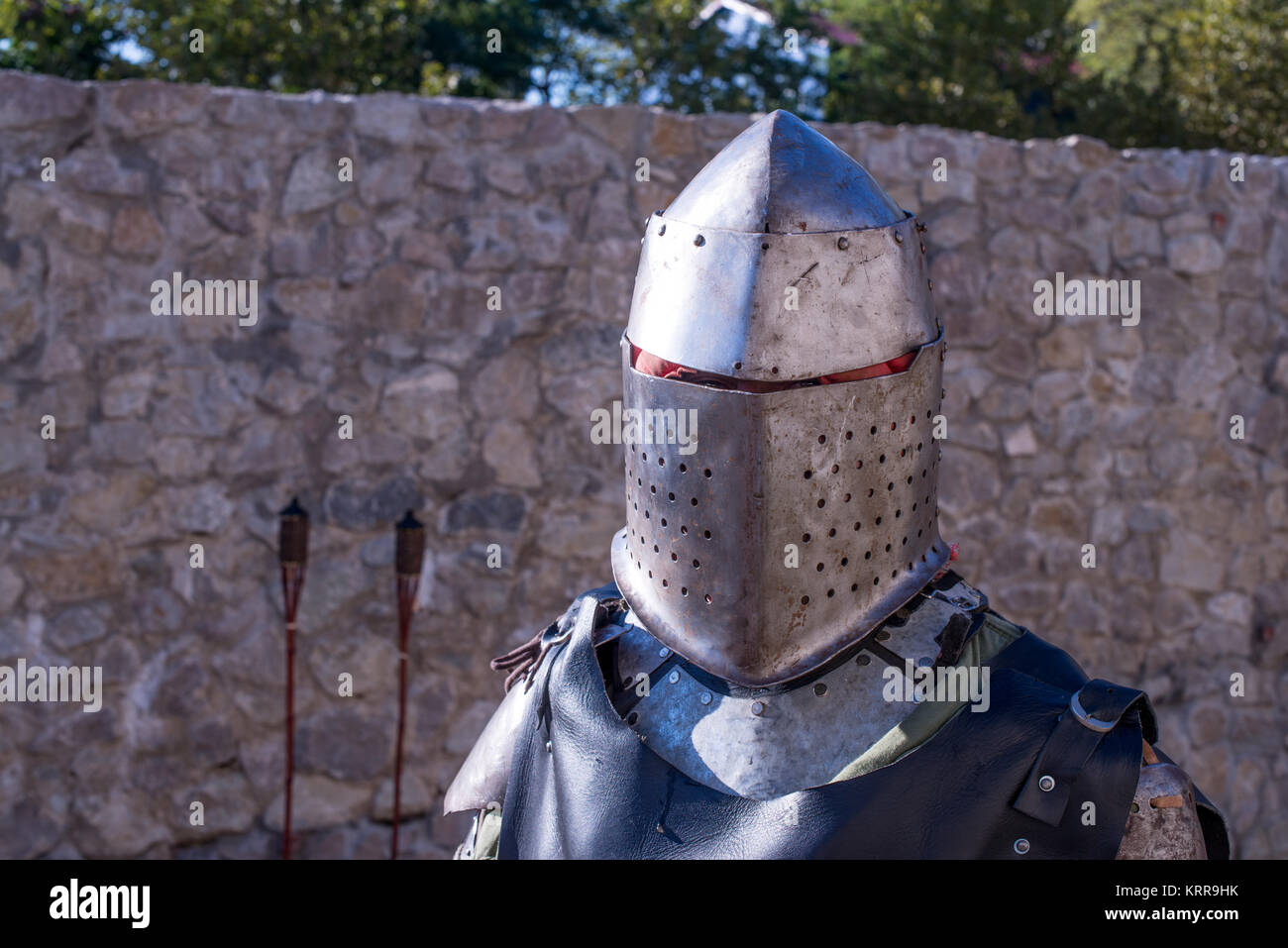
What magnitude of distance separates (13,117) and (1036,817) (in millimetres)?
3635

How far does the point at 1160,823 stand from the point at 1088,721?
156 mm

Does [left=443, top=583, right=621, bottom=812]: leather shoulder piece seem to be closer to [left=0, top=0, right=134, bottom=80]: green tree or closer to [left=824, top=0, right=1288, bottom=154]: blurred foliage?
[left=0, top=0, right=134, bottom=80]: green tree

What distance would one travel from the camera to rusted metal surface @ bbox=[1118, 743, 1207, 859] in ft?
5.70

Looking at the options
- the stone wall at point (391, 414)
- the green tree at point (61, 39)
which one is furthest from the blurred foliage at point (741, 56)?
the stone wall at point (391, 414)

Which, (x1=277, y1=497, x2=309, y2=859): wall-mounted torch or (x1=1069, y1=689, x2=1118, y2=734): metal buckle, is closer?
(x1=1069, y1=689, x2=1118, y2=734): metal buckle

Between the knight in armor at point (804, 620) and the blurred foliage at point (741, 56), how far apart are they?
167 inches

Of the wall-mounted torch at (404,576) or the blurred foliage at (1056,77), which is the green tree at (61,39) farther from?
the blurred foliage at (1056,77)

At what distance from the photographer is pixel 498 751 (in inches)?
87.9

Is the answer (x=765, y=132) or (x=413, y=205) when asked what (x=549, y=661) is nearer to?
(x=765, y=132)

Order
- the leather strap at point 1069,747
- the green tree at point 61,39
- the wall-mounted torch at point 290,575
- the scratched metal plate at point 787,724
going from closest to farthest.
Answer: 1. the leather strap at point 1069,747
2. the scratched metal plate at point 787,724
3. the wall-mounted torch at point 290,575
4. the green tree at point 61,39

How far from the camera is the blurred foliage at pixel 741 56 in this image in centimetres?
658

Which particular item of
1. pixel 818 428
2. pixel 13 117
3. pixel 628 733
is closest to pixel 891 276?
pixel 818 428

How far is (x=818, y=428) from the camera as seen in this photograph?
1.94 meters

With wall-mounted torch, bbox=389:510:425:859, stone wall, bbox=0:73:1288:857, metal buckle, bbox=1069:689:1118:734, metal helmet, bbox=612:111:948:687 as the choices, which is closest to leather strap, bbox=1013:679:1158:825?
metal buckle, bbox=1069:689:1118:734
